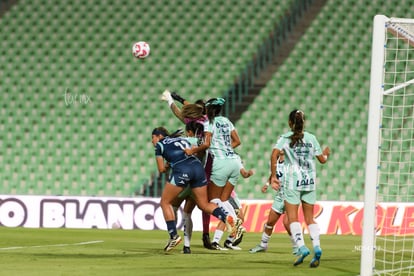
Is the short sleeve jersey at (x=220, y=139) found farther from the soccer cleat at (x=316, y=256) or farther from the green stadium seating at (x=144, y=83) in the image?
the green stadium seating at (x=144, y=83)

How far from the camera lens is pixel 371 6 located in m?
26.5

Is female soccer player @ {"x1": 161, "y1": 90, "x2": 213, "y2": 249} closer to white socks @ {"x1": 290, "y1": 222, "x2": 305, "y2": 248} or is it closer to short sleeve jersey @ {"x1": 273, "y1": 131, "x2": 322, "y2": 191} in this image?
short sleeve jersey @ {"x1": 273, "y1": 131, "x2": 322, "y2": 191}

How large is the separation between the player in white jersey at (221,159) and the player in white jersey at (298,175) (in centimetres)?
242

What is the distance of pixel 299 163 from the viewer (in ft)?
36.6

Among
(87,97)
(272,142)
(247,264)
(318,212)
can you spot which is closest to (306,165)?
(247,264)

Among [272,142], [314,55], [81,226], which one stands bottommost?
[81,226]

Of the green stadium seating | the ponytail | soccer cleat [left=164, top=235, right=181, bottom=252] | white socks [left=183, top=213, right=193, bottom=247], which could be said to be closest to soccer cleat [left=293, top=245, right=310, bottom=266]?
the ponytail

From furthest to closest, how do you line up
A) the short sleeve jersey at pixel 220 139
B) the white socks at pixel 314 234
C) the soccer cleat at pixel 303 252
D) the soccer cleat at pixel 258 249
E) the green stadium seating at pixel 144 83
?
the green stadium seating at pixel 144 83 < the short sleeve jersey at pixel 220 139 < the soccer cleat at pixel 258 249 < the white socks at pixel 314 234 < the soccer cleat at pixel 303 252

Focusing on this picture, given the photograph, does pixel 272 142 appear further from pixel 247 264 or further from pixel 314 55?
pixel 247 264

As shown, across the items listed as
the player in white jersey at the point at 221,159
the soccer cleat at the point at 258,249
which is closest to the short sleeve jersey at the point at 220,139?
the player in white jersey at the point at 221,159

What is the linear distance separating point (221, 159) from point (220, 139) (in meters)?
0.31

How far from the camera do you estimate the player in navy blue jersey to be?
12586mm

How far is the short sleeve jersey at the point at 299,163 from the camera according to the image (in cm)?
1099

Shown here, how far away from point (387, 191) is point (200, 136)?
1014 cm
